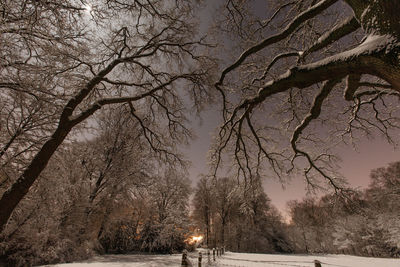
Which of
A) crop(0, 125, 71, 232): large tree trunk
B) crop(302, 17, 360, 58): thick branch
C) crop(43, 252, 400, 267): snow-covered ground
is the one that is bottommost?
crop(43, 252, 400, 267): snow-covered ground

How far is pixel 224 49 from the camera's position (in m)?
6.64

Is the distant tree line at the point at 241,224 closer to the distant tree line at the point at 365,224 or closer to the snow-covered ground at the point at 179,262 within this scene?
the distant tree line at the point at 365,224

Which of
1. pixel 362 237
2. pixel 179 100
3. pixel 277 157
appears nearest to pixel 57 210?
pixel 179 100

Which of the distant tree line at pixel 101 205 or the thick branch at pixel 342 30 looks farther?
the distant tree line at pixel 101 205

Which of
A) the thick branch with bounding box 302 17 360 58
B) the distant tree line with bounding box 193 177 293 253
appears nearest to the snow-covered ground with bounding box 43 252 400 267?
the distant tree line with bounding box 193 177 293 253

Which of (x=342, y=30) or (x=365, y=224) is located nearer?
(x=342, y=30)

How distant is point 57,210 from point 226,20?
11.1m

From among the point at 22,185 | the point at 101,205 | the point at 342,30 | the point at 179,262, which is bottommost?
the point at 179,262

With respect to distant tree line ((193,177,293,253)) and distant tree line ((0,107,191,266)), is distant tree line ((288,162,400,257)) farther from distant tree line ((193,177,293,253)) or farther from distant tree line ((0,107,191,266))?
distant tree line ((0,107,191,266))

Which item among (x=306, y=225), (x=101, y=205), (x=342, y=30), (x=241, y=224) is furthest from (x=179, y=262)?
(x=306, y=225)

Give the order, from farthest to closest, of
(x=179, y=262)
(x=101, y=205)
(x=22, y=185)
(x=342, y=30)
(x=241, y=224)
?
1. (x=241, y=224)
2. (x=101, y=205)
3. (x=179, y=262)
4. (x=22, y=185)
5. (x=342, y=30)

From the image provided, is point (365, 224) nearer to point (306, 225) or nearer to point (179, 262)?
point (306, 225)

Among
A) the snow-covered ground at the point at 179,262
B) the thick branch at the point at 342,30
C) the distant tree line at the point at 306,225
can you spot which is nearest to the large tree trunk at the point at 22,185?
the snow-covered ground at the point at 179,262

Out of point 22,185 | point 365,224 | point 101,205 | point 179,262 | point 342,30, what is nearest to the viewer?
point 342,30
